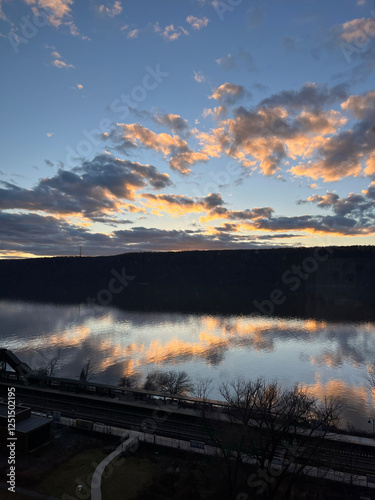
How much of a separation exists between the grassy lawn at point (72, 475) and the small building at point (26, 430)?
3.12 m

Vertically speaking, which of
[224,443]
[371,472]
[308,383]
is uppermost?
[224,443]

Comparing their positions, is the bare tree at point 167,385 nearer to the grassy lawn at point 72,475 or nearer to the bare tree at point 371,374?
the grassy lawn at point 72,475

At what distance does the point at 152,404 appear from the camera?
102 ft

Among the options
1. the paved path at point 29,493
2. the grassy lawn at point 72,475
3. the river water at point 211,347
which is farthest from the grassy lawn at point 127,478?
the river water at point 211,347

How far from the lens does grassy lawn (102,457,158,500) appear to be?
19.4m

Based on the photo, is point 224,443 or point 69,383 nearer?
point 224,443

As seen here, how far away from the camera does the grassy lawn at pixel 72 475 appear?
19484 millimetres

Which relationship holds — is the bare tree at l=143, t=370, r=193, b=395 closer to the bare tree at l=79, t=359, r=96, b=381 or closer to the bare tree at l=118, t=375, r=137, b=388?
the bare tree at l=118, t=375, r=137, b=388

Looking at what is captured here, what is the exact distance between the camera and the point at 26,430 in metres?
23.3

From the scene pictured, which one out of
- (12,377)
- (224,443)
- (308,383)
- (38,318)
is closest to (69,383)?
(12,377)

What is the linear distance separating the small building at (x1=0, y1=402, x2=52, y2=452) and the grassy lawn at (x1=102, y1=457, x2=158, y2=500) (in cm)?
611

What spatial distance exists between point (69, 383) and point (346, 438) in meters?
25.8

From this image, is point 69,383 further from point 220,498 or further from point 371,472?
point 371,472

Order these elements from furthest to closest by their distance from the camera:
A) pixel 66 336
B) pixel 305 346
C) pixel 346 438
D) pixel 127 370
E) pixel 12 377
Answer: pixel 66 336 → pixel 305 346 → pixel 127 370 → pixel 12 377 → pixel 346 438
